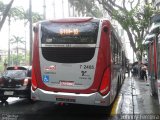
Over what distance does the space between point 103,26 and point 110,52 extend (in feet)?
2.74

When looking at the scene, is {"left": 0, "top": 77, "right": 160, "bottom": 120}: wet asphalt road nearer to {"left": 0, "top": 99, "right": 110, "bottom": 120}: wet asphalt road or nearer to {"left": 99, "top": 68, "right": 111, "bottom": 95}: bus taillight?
{"left": 0, "top": 99, "right": 110, "bottom": 120}: wet asphalt road

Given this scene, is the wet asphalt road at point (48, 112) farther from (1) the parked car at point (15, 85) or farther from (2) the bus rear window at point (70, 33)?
(2) the bus rear window at point (70, 33)

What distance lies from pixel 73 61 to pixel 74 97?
1.10 m

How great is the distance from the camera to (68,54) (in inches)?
426

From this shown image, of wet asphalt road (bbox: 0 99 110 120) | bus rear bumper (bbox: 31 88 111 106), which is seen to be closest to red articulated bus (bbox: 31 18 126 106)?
bus rear bumper (bbox: 31 88 111 106)

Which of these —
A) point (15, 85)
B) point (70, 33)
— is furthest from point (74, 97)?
point (15, 85)

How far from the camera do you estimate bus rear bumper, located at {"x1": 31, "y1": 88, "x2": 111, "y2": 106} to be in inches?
411

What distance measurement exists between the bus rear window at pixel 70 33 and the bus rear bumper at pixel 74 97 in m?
1.60

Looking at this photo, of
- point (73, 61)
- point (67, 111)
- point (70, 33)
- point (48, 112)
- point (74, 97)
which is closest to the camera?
point (74, 97)

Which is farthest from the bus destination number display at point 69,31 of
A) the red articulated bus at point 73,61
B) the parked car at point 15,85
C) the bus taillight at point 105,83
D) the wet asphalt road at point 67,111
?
the parked car at point 15,85

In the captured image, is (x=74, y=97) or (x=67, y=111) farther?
(x=67, y=111)

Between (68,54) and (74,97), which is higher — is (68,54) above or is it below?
above

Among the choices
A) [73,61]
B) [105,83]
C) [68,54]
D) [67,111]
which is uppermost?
[68,54]

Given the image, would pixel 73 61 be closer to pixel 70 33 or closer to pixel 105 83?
pixel 70 33
